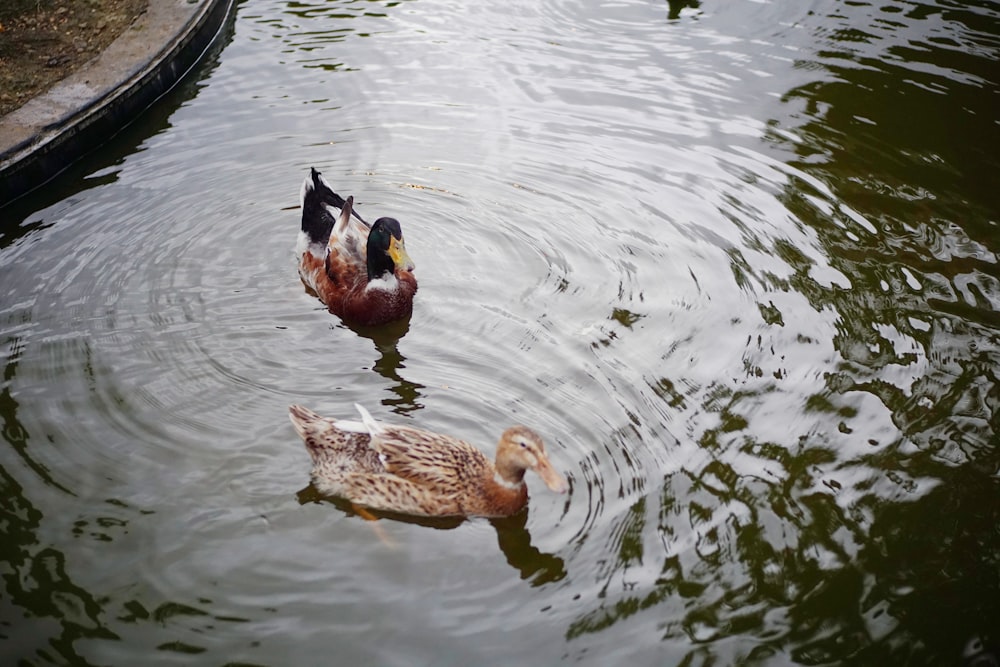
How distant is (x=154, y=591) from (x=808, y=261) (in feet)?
16.3

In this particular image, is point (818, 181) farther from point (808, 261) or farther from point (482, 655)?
point (482, 655)

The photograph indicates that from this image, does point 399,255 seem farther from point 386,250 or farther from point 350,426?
point 350,426

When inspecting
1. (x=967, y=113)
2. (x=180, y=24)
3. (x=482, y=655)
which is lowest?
(x=482, y=655)

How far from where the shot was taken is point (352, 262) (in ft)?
21.4

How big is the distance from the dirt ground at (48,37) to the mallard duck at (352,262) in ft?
11.0

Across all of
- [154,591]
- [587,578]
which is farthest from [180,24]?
[587,578]

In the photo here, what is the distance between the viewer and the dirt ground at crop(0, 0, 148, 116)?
27.6ft

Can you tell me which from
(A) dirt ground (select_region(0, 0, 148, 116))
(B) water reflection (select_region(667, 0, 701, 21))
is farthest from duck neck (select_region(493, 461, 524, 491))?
(B) water reflection (select_region(667, 0, 701, 21))

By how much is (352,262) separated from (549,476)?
9.31ft

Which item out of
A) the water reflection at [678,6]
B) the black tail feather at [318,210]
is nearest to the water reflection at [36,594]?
the black tail feather at [318,210]

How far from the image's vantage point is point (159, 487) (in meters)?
4.71

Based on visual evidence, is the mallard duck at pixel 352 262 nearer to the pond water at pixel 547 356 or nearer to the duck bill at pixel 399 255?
the duck bill at pixel 399 255

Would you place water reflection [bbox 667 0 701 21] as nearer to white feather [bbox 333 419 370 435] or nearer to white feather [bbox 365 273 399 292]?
white feather [bbox 365 273 399 292]

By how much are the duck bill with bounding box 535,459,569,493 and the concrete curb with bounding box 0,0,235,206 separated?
545 centimetres
